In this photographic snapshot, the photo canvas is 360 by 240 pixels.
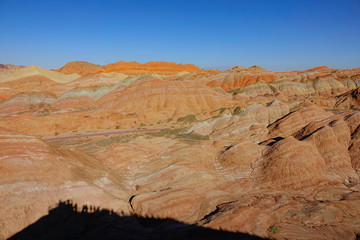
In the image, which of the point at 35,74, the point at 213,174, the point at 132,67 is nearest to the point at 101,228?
the point at 213,174

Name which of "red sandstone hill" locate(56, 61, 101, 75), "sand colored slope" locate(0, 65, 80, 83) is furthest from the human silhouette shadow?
"red sandstone hill" locate(56, 61, 101, 75)

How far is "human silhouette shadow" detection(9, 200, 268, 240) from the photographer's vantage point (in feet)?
35.3

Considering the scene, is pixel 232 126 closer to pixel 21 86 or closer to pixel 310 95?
pixel 310 95

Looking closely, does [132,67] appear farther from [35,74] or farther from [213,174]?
[213,174]

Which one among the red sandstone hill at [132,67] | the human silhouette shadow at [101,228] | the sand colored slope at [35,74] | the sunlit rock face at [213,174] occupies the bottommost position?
the human silhouette shadow at [101,228]

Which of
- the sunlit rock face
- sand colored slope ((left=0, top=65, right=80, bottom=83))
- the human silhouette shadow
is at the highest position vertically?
sand colored slope ((left=0, top=65, right=80, bottom=83))

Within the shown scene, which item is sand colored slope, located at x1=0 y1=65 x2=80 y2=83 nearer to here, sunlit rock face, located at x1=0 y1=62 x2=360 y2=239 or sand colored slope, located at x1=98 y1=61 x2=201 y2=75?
sunlit rock face, located at x1=0 y1=62 x2=360 y2=239

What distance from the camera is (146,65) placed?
157m

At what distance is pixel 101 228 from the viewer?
11320 mm

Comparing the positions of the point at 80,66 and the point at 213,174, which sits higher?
the point at 80,66

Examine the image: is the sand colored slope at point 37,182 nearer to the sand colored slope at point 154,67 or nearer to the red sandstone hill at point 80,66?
the sand colored slope at point 154,67

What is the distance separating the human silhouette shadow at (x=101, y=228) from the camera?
10750 mm

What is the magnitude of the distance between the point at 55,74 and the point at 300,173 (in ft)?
292

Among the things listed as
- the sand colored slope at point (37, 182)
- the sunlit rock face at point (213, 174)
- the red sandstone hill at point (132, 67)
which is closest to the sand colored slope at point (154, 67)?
the red sandstone hill at point (132, 67)
